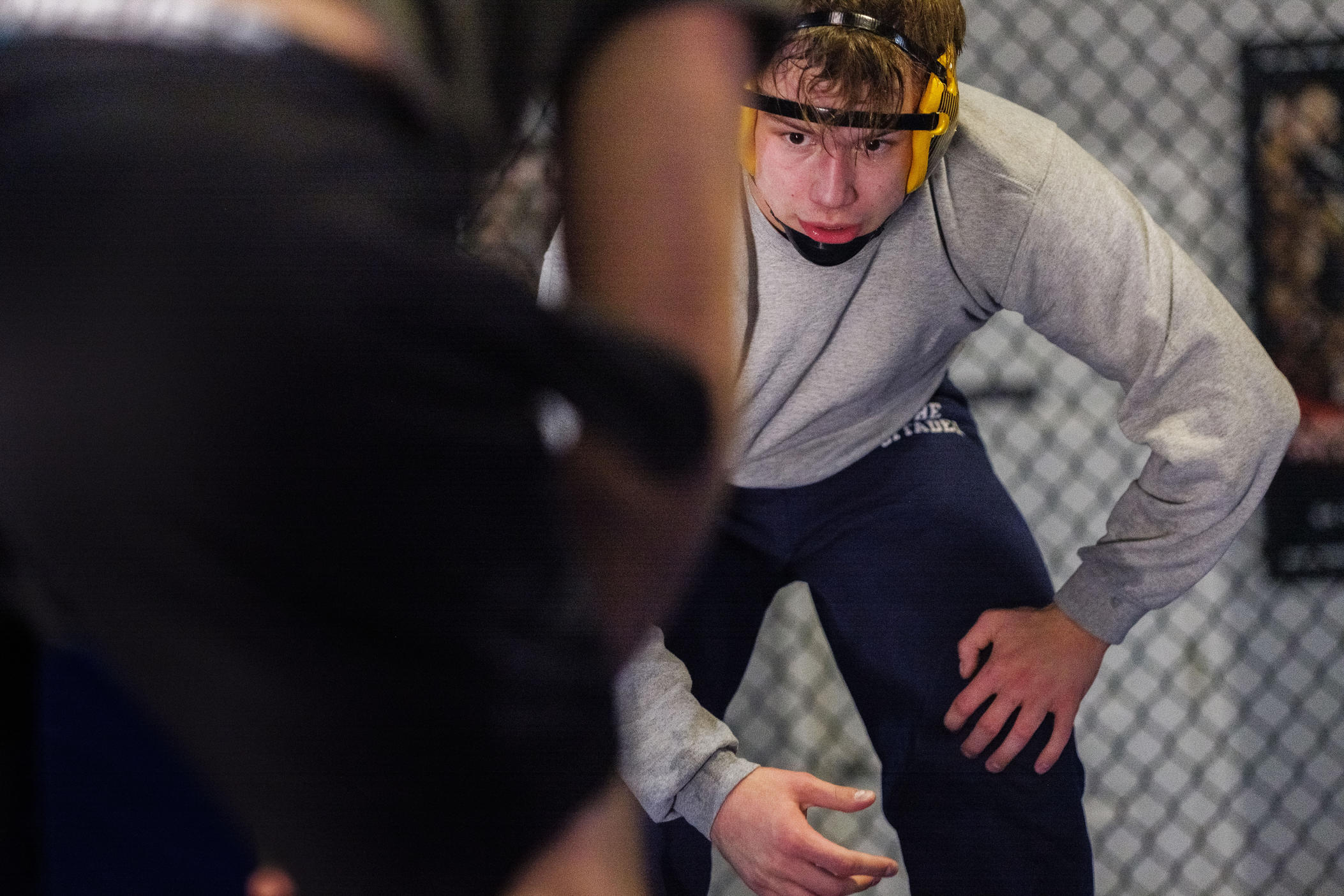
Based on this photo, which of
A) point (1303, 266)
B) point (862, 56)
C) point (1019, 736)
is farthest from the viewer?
point (1303, 266)

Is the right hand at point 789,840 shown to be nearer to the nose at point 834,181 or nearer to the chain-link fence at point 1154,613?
the nose at point 834,181

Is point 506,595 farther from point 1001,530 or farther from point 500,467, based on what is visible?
point 1001,530

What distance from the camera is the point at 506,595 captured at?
0.29 metres

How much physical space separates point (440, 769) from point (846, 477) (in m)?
0.78

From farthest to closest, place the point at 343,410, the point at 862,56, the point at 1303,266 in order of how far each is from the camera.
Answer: the point at 1303,266, the point at 862,56, the point at 343,410

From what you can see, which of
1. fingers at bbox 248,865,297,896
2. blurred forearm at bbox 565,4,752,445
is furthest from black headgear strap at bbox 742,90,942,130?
fingers at bbox 248,865,297,896

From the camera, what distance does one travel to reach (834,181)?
33.9 inches

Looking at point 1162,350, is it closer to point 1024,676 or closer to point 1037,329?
point 1037,329

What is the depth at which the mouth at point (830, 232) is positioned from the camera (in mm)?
887

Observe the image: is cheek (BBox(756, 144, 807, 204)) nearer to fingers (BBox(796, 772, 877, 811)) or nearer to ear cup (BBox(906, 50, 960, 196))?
ear cup (BBox(906, 50, 960, 196))

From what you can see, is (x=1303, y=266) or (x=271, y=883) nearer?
(x=271, y=883)

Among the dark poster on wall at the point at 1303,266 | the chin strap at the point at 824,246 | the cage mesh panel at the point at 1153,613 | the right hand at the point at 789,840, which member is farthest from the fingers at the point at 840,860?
the dark poster on wall at the point at 1303,266

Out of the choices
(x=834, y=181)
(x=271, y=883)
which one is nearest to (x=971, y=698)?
(x=834, y=181)

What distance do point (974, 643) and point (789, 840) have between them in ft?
0.80
